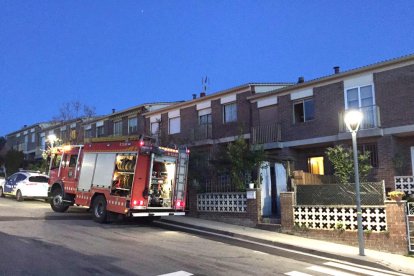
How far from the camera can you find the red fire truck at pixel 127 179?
15062 millimetres

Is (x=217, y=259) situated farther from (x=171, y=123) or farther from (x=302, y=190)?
(x=171, y=123)

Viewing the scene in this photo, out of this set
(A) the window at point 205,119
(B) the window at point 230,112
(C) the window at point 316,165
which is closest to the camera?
(C) the window at point 316,165

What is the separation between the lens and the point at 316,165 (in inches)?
932

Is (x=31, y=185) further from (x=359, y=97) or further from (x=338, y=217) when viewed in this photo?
(x=359, y=97)

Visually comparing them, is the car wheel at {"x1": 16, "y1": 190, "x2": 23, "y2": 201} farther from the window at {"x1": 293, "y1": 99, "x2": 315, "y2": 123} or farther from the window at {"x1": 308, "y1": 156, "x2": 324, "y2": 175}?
the window at {"x1": 308, "y1": 156, "x2": 324, "y2": 175}

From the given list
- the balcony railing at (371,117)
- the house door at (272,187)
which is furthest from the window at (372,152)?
the house door at (272,187)

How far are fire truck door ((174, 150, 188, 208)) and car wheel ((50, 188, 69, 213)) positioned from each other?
532 centimetres

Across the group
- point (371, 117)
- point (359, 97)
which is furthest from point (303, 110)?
point (371, 117)

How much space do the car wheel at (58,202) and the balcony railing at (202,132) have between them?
1150 cm

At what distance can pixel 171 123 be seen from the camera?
104 ft

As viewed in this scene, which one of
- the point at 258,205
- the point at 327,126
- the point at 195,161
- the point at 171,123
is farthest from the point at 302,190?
→ the point at 171,123

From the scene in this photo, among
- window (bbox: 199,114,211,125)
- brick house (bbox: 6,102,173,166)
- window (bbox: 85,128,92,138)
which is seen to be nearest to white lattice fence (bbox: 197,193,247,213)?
window (bbox: 199,114,211,125)

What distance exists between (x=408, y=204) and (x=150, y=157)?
8346mm

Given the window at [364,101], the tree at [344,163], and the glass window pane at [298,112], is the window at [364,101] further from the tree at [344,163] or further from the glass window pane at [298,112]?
the tree at [344,163]
